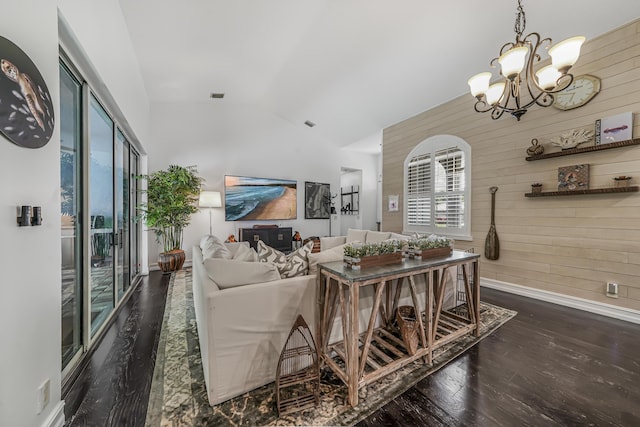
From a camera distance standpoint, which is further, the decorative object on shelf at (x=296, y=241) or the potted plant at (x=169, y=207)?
the decorative object on shelf at (x=296, y=241)

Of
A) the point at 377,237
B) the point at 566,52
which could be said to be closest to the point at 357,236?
the point at 377,237

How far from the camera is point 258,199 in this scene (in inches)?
232

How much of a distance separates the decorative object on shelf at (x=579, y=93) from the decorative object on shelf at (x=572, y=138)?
33cm

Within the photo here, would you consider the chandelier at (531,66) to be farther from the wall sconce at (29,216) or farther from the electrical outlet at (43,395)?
the electrical outlet at (43,395)

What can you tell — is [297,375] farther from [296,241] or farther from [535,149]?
[296,241]

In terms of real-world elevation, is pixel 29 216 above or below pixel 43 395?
above

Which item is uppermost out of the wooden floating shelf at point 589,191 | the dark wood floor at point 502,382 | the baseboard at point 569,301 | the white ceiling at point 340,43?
the white ceiling at point 340,43

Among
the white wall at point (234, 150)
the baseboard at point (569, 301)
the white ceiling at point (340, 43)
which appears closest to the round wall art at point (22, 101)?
the white ceiling at point (340, 43)

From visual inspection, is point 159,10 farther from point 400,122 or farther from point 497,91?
point 400,122

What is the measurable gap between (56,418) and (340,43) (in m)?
4.65

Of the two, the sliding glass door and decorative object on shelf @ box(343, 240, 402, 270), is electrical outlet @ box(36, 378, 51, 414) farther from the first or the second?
decorative object on shelf @ box(343, 240, 402, 270)

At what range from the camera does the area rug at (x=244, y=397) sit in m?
1.38

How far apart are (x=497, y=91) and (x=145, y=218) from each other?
205 inches

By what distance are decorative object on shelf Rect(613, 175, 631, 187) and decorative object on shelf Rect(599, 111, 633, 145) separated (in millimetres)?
414
